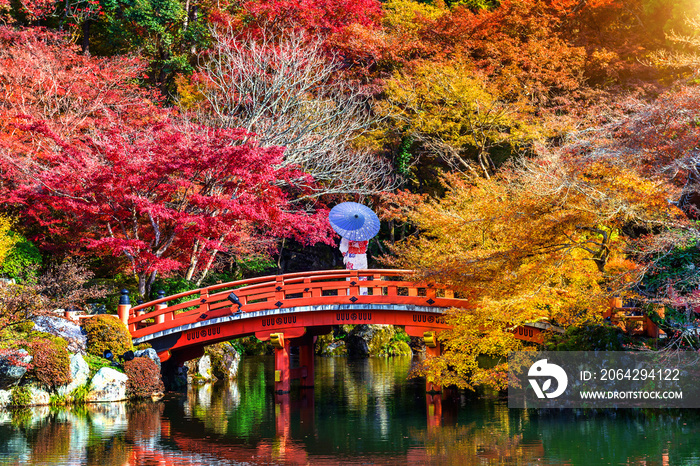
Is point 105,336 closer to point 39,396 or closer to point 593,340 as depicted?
point 39,396

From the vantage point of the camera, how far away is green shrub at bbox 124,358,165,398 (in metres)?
16.5

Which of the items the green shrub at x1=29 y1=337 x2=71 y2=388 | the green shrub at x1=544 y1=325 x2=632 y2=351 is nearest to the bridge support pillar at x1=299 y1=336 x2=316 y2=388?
the green shrub at x1=29 y1=337 x2=71 y2=388

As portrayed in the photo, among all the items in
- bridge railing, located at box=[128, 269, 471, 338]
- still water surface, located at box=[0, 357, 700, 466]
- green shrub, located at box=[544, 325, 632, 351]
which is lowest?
still water surface, located at box=[0, 357, 700, 466]

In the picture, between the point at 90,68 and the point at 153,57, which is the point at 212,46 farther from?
the point at 90,68

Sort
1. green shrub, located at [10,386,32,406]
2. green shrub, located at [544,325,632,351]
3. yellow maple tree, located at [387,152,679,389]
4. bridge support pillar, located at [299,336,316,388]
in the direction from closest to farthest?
yellow maple tree, located at [387,152,679,389] → green shrub, located at [544,325,632,351] → green shrub, located at [10,386,32,406] → bridge support pillar, located at [299,336,316,388]

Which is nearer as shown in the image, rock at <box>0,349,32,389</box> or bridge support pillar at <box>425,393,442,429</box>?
bridge support pillar at <box>425,393,442,429</box>

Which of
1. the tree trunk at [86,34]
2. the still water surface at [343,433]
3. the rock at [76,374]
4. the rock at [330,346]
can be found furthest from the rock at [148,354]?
the tree trunk at [86,34]

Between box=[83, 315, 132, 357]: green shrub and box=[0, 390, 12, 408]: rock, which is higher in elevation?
box=[83, 315, 132, 357]: green shrub

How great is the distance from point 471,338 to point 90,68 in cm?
1638

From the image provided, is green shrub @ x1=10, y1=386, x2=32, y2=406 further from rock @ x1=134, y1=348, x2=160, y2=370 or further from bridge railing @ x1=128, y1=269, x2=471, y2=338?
bridge railing @ x1=128, y1=269, x2=471, y2=338

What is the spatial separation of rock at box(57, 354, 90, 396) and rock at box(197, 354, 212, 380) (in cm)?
465

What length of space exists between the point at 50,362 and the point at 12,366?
76cm

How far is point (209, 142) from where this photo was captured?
18969 mm

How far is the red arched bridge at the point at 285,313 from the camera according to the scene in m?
16.7
